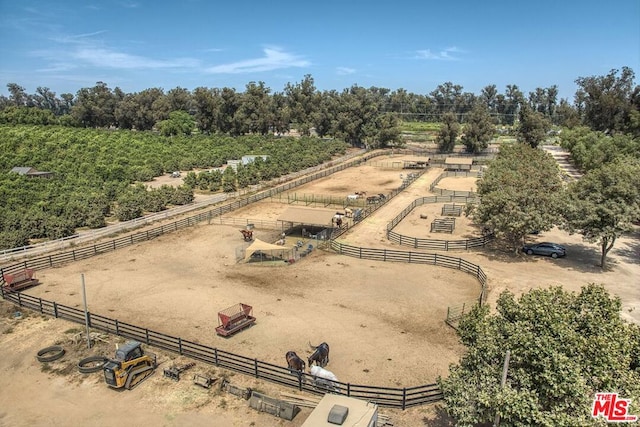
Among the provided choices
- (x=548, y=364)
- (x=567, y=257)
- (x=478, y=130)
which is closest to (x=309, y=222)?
(x=567, y=257)

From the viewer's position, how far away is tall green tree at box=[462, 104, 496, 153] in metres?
92.9

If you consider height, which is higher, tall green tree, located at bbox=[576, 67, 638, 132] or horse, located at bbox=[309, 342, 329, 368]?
tall green tree, located at bbox=[576, 67, 638, 132]

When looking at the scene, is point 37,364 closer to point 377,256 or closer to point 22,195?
point 377,256

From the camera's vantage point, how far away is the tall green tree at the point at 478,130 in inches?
3656

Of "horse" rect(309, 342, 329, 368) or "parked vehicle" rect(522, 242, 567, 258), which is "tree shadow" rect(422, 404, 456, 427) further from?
"parked vehicle" rect(522, 242, 567, 258)

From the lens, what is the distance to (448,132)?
97.9m

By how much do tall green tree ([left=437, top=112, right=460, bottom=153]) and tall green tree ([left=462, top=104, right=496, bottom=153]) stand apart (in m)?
3.36

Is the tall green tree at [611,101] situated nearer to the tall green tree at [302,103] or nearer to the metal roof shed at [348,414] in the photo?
the tall green tree at [302,103]

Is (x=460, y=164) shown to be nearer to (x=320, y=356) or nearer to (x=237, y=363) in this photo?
(x=320, y=356)

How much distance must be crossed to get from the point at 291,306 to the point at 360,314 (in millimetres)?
4024

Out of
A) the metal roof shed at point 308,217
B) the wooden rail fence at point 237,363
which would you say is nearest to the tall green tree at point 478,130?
the metal roof shed at point 308,217

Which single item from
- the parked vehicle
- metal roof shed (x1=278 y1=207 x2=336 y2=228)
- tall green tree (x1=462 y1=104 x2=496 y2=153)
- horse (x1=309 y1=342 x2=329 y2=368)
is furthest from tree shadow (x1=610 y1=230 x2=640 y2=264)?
tall green tree (x1=462 y1=104 x2=496 y2=153)

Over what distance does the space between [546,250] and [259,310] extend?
74.5 ft

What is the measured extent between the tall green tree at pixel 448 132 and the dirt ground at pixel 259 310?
60809 millimetres
